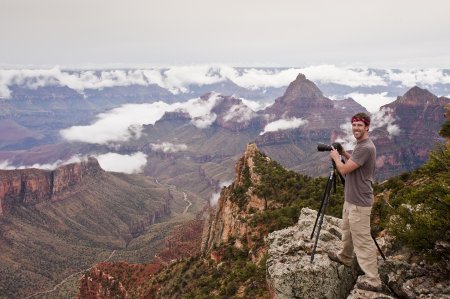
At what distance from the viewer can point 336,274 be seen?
15.9 m

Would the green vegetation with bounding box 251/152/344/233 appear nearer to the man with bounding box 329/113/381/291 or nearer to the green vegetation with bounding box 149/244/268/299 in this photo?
the green vegetation with bounding box 149/244/268/299

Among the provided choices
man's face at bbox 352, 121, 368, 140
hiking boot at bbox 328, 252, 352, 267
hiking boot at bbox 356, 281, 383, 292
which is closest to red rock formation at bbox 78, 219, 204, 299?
hiking boot at bbox 328, 252, 352, 267

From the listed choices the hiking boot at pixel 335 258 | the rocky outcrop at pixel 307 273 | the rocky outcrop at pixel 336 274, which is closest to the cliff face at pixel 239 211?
the rocky outcrop at pixel 307 273

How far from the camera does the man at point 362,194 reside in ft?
47.2

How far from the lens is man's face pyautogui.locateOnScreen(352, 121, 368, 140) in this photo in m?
14.5

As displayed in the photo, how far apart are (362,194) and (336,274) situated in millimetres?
3452

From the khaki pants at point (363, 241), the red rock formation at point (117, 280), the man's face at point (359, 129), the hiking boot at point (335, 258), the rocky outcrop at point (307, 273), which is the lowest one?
the red rock formation at point (117, 280)

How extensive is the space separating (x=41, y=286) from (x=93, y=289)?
373 feet

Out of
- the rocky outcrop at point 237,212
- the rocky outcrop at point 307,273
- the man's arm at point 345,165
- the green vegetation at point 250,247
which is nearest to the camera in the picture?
the man's arm at point 345,165

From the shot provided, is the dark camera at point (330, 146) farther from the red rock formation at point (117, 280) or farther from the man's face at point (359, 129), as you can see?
the red rock formation at point (117, 280)

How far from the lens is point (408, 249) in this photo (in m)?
16.9

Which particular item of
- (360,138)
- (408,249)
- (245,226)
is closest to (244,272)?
(245,226)

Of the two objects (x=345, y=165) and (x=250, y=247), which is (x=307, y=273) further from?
(x=250, y=247)

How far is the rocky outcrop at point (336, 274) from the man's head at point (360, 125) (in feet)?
17.3
